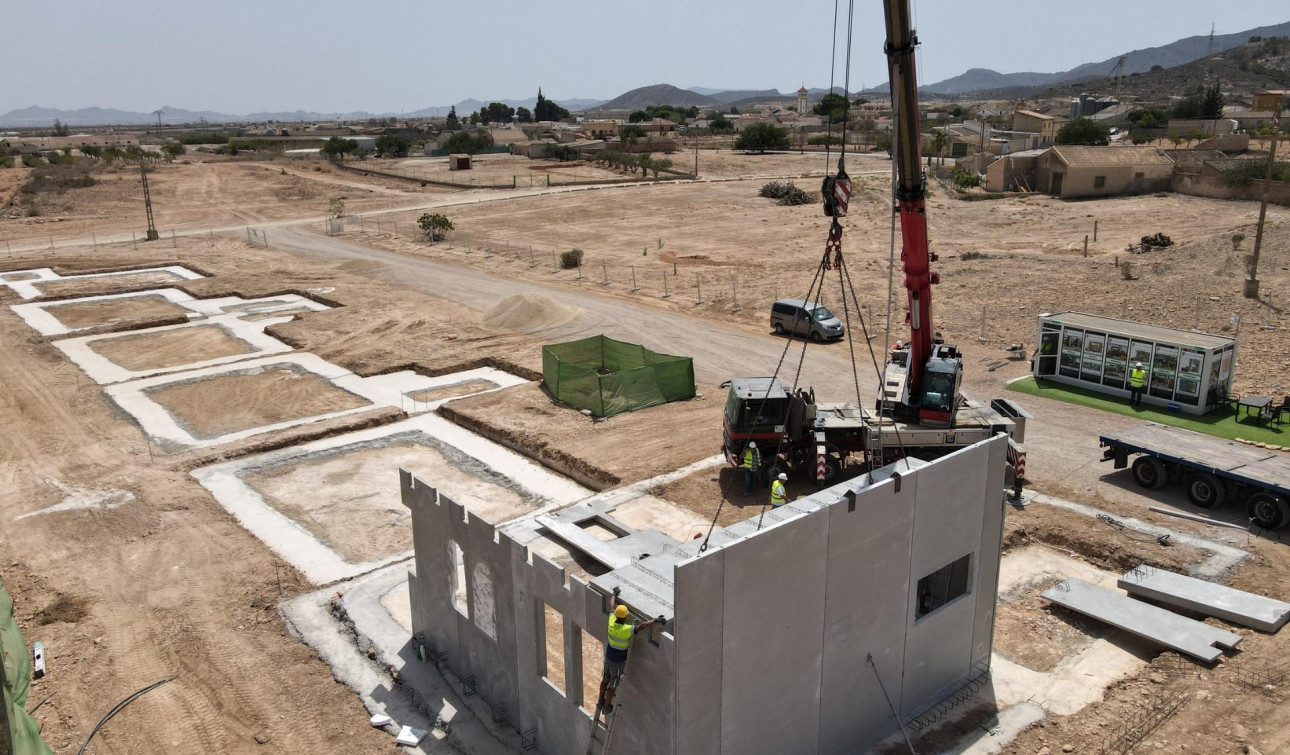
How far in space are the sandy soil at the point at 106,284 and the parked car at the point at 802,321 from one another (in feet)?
102

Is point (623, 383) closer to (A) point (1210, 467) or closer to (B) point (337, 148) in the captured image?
(A) point (1210, 467)

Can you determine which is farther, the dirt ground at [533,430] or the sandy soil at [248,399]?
the sandy soil at [248,399]

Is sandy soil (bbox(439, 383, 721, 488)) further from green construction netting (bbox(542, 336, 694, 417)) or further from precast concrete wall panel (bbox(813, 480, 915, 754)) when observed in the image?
precast concrete wall panel (bbox(813, 480, 915, 754))

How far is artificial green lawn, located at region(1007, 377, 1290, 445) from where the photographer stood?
21969 millimetres

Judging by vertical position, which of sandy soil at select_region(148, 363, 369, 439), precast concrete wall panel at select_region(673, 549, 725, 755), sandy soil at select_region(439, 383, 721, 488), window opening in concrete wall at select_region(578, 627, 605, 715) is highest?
precast concrete wall panel at select_region(673, 549, 725, 755)

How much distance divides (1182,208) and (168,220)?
70943mm

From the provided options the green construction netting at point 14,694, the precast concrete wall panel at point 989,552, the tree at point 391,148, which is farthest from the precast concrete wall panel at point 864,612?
the tree at point 391,148

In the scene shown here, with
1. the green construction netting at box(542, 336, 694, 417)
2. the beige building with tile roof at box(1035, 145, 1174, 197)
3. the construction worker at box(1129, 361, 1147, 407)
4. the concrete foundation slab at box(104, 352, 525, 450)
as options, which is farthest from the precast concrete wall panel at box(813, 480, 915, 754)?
the beige building with tile roof at box(1035, 145, 1174, 197)

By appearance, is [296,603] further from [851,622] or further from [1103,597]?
[1103,597]

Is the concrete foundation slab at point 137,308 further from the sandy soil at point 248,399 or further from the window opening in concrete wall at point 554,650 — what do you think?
the window opening in concrete wall at point 554,650

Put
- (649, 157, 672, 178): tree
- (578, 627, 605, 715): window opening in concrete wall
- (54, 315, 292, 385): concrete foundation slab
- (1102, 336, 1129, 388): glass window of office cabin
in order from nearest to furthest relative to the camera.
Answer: (578, 627, 605, 715): window opening in concrete wall < (1102, 336, 1129, 388): glass window of office cabin < (54, 315, 292, 385): concrete foundation slab < (649, 157, 672, 178): tree

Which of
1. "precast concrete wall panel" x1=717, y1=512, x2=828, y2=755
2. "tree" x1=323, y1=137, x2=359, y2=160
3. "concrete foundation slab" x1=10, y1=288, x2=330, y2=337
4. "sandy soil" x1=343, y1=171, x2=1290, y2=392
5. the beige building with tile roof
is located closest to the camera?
"precast concrete wall panel" x1=717, y1=512, x2=828, y2=755

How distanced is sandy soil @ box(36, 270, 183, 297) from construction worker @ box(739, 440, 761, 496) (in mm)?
36743

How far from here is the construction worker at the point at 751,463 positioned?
19453 millimetres
